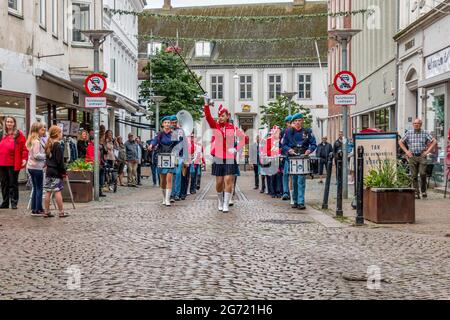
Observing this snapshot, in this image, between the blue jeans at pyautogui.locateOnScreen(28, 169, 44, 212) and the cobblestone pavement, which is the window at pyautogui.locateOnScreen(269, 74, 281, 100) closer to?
the blue jeans at pyautogui.locateOnScreen(28, 169, 44, 212)

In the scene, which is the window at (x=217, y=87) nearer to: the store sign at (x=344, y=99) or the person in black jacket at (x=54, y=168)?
the store sign at (x=344, y=99)

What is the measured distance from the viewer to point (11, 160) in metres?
16.3

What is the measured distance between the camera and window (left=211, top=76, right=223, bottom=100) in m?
71.2

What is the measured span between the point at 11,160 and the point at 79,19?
18.7m

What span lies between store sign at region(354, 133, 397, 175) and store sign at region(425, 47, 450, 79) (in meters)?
7.08

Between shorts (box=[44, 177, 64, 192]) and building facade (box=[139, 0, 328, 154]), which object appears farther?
building facade (box=[139, 0, 328, 154])

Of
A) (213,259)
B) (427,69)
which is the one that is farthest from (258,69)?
(213,259)

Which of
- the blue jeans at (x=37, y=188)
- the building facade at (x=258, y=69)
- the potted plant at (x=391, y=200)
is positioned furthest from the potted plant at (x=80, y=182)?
the building facade at (x=258, y=69)

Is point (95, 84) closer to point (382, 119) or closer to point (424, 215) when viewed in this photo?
point (424, 215)

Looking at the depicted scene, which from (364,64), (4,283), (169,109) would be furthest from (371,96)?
(4,283)

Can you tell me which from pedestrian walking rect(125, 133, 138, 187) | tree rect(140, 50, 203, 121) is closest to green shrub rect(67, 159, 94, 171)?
pedestrian walking rect(125, 133, 138, 187)

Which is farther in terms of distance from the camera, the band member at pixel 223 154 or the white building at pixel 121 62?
the white building at pixel 121 62

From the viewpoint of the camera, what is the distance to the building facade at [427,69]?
2202 centimetres

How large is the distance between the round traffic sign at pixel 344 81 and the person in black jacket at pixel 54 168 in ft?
20.7
